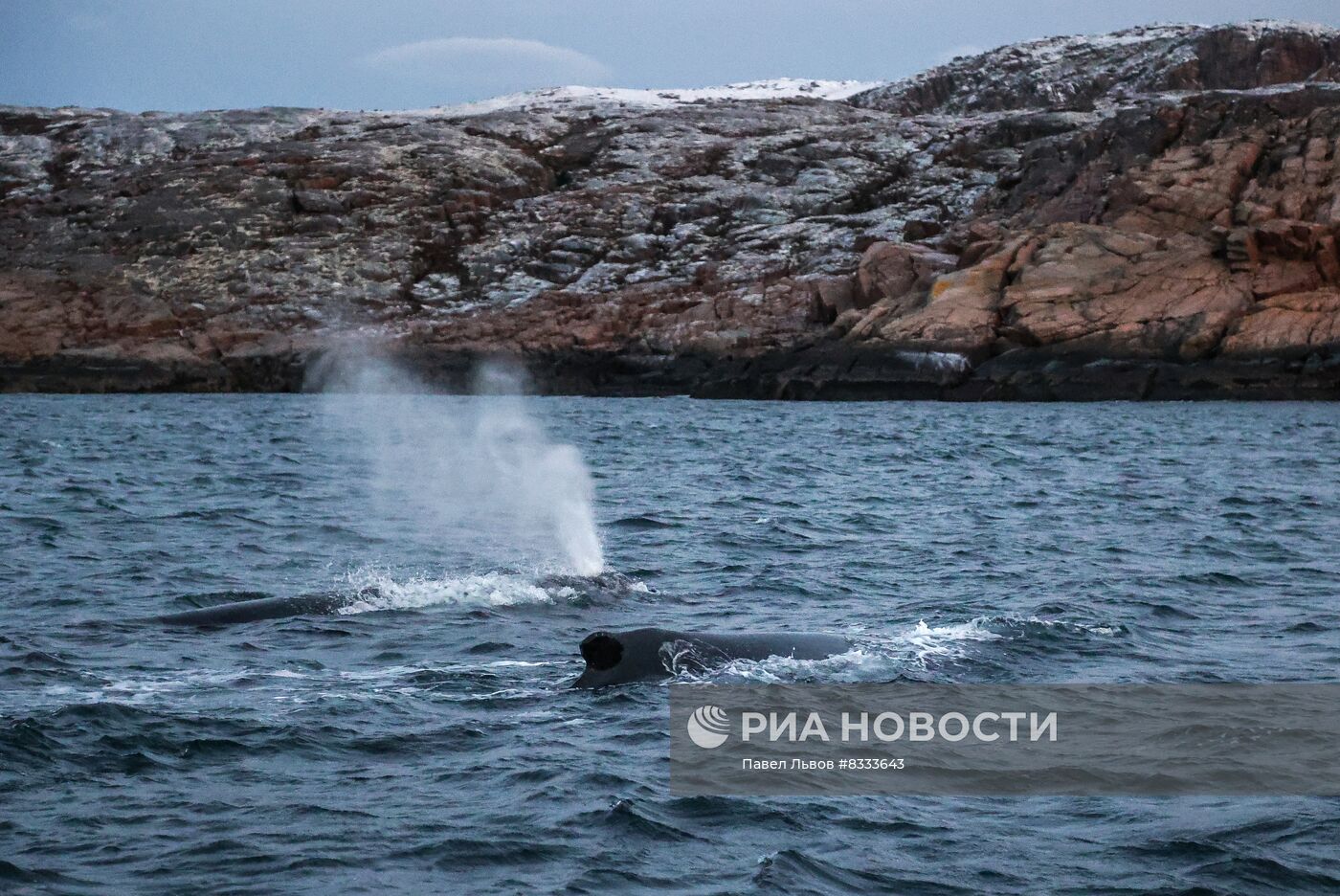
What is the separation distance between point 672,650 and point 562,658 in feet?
4.51

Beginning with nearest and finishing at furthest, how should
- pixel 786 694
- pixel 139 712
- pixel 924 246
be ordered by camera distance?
pixel 139 712, pixel 786 694, pixel 924 246

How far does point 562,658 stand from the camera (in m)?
14.4

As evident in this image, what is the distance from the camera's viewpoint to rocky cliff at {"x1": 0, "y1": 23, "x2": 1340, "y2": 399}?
74875 mm

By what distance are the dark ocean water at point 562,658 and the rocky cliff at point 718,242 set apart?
1580 inches

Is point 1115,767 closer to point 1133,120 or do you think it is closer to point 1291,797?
point 1291,797

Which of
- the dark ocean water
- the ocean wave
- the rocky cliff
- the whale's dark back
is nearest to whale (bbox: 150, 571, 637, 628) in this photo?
the whale's dark back

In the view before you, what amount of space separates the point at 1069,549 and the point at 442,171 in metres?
118

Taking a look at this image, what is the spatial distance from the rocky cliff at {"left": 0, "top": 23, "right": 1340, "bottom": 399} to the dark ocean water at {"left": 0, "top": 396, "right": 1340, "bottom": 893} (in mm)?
40134

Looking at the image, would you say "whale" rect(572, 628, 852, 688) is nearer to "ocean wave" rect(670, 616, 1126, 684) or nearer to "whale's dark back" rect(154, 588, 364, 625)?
"ocean wave" rect(670, 616, 1126, 684)

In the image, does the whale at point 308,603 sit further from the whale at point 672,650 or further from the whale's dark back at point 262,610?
the whale at point 672,650

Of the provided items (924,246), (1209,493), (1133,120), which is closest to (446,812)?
(1209,493)

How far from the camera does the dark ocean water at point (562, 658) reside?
8.84m

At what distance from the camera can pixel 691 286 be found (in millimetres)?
102750

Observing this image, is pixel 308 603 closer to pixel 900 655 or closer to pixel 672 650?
pixel 672 650
